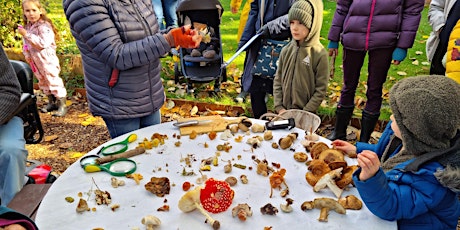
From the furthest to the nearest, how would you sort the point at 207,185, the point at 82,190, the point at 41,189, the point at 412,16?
the point at 412,16
the point at 41,189
the point at 82,190
the point at 207,185

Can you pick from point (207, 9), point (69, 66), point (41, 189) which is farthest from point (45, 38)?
point (41, 189)

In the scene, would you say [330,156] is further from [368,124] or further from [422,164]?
[368,124]

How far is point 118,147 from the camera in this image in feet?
6.06

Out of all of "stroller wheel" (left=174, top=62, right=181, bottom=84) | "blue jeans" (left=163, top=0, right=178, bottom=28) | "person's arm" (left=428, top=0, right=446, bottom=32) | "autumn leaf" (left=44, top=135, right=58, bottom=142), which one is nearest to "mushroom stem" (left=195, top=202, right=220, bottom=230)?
"person's arm" (left=428, top=0, right=446, bottom=32)

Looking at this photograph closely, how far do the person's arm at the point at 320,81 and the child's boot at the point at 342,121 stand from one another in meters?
0.63

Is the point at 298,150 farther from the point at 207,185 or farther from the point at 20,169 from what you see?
the point at 20,169

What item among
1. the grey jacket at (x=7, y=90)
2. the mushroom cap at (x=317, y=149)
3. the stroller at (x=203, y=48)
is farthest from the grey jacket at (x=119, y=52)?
the stroller at (x=203, y=48)

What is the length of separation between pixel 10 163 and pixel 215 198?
1.49 m

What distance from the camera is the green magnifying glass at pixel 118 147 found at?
5.88 feet

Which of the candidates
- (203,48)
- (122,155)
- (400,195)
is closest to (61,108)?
(203,48)

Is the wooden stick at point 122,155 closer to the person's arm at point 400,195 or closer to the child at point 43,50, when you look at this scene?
the person's arm at point 400,195

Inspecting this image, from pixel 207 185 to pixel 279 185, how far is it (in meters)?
0.31

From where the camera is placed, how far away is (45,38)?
4039mm

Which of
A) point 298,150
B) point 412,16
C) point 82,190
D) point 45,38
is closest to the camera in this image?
point 82,190
